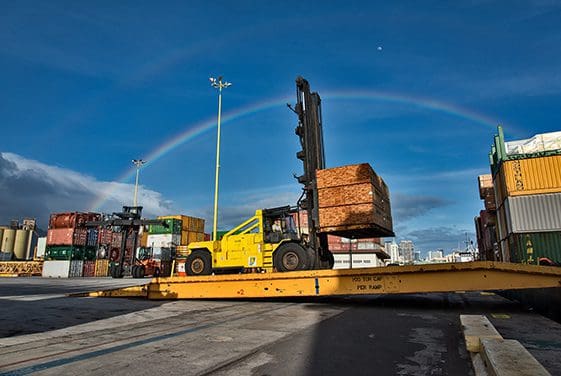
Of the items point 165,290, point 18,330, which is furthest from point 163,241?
point 18,330

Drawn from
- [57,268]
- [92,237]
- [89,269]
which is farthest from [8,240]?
[57,268]

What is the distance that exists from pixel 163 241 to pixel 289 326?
122 feet

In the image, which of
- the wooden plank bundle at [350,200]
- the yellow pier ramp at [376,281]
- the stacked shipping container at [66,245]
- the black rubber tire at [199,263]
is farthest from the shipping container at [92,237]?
the wooden plank bundle at [350,200]

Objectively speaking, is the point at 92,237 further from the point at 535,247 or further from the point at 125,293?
the point at 535,247

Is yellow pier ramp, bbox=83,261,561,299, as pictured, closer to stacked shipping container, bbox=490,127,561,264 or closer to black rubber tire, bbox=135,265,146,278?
stacked shipping container, bbox=490,127,561,264

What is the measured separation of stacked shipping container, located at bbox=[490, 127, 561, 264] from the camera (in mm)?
20375

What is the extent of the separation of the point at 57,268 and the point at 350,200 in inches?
1555

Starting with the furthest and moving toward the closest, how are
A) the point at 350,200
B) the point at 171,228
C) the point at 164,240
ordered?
the point at 164,240 < the point at 171,228 < the point at 350,200

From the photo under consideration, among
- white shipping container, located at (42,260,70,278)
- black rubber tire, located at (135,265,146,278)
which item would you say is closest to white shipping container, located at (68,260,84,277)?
white shipping container, located at (42,260,70,278)

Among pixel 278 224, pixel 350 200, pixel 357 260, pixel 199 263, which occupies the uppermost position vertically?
pixel 350 200

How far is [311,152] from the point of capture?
41.2ft

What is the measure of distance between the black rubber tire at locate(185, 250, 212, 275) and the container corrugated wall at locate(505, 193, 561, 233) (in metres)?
18.1

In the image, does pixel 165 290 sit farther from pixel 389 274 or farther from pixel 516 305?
pixel 516 305

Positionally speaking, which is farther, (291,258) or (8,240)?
(8,240)
